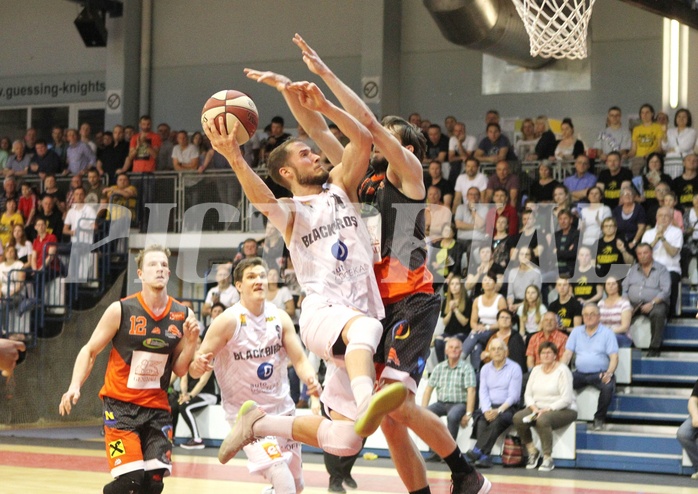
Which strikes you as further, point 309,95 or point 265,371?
point 265,371

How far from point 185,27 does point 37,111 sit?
3.77 metres

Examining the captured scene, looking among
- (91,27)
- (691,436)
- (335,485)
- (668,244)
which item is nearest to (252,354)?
(335,485)

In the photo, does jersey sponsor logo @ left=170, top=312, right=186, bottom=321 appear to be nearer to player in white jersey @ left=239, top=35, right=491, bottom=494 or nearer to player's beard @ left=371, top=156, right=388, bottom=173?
player in white jersey @ left=239, top=35, right=491, bottom=494

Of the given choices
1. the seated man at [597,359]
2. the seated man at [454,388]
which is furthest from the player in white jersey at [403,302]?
the seated man at [597,359]

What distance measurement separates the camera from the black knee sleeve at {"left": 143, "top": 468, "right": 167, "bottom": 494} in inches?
242

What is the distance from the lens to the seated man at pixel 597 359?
10.8m

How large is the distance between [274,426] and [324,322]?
2.25 feet

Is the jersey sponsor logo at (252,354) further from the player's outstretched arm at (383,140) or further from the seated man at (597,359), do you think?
the seated man at (597,359)

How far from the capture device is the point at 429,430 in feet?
17.5

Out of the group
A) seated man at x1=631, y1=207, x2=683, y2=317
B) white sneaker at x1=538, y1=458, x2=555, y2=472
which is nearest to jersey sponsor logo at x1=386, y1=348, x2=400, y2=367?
white sneaker at x1=538, y1=458, x2=555, y2=472

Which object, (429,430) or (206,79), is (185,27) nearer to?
(206,79)

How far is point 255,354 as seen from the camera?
6.54 metres

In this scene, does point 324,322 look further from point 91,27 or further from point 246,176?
point 91,27

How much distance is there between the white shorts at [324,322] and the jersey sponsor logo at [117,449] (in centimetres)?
162
